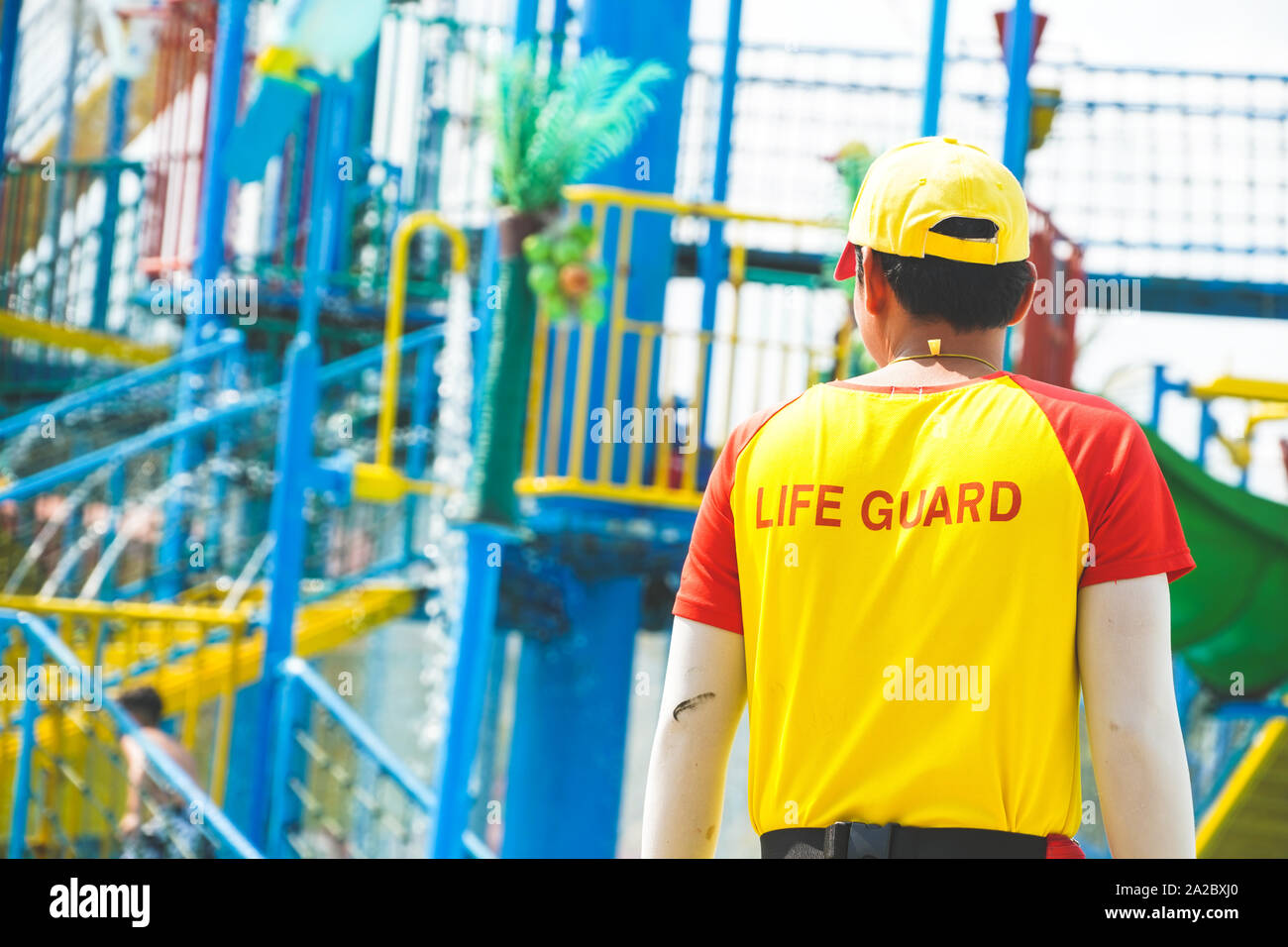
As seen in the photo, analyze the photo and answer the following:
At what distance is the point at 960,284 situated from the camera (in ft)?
5.34

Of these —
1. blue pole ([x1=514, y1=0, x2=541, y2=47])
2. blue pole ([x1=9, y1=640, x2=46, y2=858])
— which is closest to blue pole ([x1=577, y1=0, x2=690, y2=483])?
blue pole ([x1=514, y1=0, x2=541, y2=47])

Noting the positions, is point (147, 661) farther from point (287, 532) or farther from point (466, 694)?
point (466, 694)

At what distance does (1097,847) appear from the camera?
8.57 m

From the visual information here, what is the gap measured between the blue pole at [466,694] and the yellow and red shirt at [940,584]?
2.77 metres

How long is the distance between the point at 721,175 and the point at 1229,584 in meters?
3.32

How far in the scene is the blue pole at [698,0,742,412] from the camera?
22.9ft

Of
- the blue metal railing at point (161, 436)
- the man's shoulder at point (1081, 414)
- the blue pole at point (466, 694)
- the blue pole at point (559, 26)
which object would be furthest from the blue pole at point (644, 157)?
the man's shoulder at point (1081, 414)

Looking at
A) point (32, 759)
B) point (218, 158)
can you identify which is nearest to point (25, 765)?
point (32, 759)

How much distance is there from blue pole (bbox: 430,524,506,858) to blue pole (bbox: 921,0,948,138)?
2307mm

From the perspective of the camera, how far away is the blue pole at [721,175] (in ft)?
22.9

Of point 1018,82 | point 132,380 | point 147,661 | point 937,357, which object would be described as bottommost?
point 147,661

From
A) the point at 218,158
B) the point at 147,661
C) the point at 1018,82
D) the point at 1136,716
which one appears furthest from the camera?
the point at 218,158
